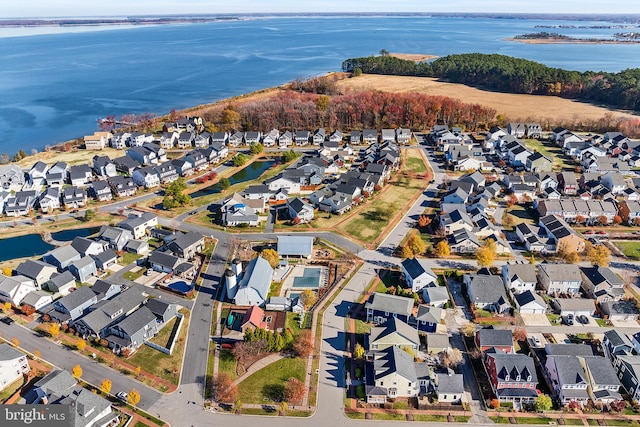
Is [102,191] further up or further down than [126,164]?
further down

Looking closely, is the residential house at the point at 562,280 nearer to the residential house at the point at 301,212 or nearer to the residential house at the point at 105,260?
the residential house at the point at 301,212

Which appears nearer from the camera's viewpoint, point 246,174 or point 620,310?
point 620,310

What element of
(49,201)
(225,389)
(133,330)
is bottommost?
(225,389)

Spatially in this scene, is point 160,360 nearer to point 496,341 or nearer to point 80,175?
point 496,341

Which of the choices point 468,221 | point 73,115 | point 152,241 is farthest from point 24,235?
point 73,115

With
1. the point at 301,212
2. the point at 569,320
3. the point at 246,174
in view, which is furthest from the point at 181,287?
the point at 569,320

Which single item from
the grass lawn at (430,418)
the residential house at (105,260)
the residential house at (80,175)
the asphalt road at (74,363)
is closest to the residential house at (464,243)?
the grass lawn at (430,418)
